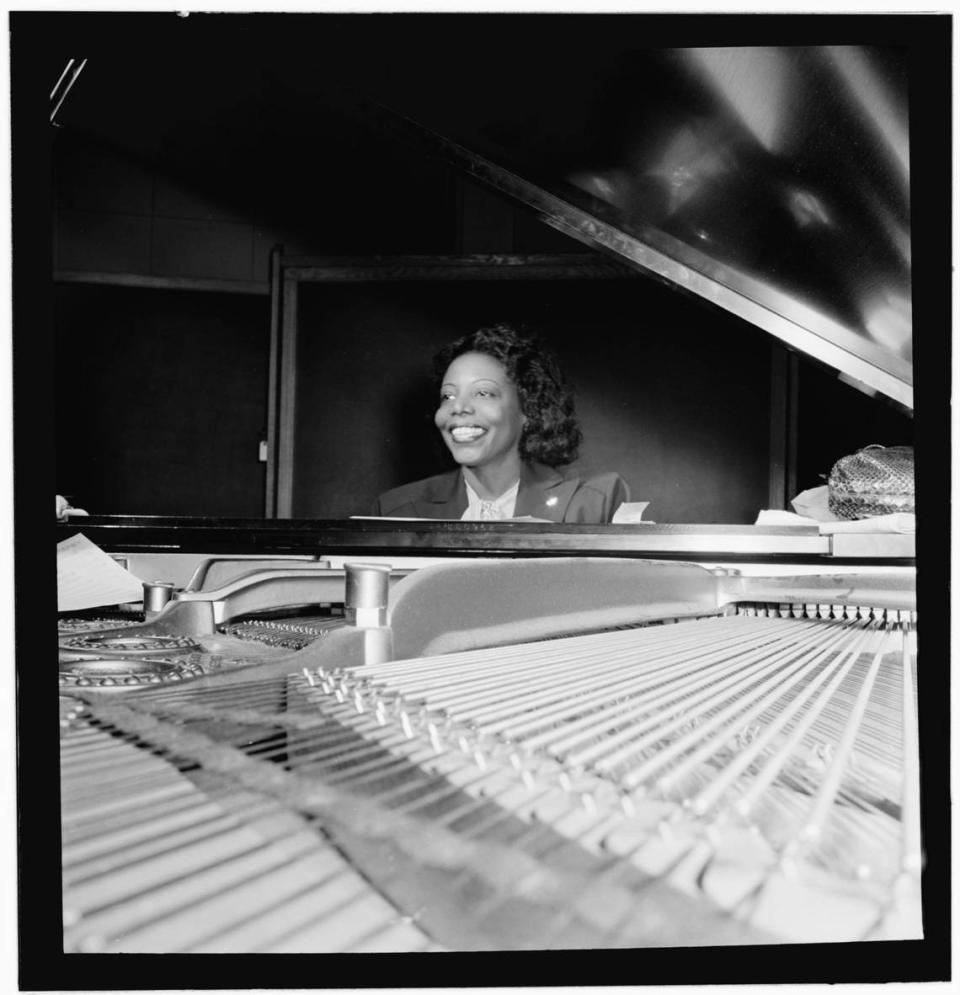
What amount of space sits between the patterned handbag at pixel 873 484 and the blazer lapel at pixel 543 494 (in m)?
1.05

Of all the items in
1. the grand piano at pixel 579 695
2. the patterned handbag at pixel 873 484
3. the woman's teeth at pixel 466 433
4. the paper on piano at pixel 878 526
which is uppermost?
the woman's teeth at pixel 466 433

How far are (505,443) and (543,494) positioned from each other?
19 centimetres

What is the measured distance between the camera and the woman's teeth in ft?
8.27

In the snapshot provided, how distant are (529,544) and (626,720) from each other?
0.66 metres

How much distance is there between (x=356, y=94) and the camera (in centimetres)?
153

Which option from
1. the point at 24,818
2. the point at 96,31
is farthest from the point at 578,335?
the point at 24,818

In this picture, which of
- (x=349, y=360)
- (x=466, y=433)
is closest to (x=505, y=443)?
(x=466, y=433)

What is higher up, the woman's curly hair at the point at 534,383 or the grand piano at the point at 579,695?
the woman's curly hair at the point at 534,383

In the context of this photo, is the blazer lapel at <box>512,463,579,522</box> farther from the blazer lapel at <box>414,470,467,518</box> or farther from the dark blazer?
the blazer lapel at <box>414,470,467,518</box>

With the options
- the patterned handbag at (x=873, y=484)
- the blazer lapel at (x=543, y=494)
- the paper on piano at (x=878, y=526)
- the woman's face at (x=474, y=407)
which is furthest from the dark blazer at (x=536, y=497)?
the paper on piano at (x=878, y=526)

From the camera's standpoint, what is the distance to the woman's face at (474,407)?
2.52 meters

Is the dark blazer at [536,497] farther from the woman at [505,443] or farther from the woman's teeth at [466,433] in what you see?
the woman's teeth at [466,433]

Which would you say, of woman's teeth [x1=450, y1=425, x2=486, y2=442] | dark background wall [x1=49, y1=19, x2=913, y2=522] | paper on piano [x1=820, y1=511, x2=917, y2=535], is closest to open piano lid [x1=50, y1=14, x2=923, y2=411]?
paper on piano [x1=820, y1=511, x2=917, y2=535]

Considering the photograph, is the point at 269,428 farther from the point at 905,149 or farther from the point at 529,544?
the point at 905,149
